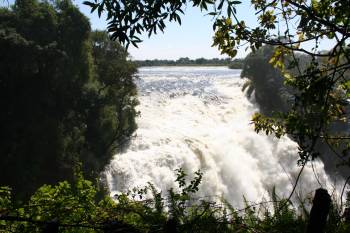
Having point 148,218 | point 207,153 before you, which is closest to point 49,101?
point 207,153

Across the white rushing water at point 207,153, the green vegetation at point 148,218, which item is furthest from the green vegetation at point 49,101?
the green vegetation at point 148,218

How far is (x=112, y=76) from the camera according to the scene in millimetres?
23938

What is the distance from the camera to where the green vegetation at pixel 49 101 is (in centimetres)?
1823

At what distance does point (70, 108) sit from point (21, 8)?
5.23 metres

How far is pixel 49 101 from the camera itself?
63.6 ft

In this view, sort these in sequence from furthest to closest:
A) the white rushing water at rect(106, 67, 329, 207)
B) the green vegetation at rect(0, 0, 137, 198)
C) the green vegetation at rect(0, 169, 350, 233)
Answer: the white rushing water at rect(106, 67, 329, 207), the green vegetation at rect(0, 0, 137, 198), the green vegetation at rect(0, 169, 350, 233)

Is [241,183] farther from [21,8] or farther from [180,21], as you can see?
[180,21]

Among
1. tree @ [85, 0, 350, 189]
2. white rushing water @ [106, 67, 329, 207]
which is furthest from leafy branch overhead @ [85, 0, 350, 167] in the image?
white rushing water @ [106, 67, 329, 207]

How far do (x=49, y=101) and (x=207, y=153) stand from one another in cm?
822

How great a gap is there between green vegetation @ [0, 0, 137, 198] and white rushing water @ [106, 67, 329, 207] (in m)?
1.79

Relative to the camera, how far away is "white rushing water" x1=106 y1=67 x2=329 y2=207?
19406 mm

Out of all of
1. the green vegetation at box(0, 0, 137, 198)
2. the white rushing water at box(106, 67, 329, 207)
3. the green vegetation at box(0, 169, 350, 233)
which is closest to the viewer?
the green vegetation at box(0, 169, 350, 233)

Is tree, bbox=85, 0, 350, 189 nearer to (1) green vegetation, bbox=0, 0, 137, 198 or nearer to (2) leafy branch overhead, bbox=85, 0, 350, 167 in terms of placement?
(2) leafy branch overhead, bbox=85, 0, 350, 167

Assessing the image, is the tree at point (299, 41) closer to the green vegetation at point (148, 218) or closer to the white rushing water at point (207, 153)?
the green vegetation at point (148, 218)
